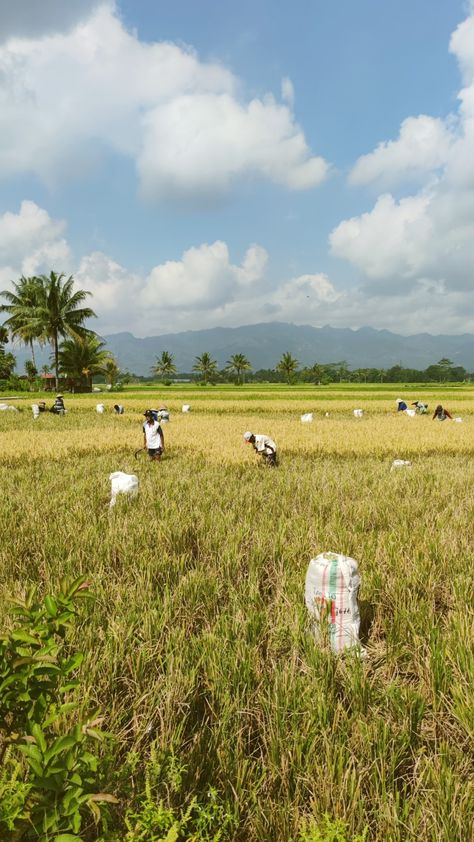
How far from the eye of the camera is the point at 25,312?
3353 cm

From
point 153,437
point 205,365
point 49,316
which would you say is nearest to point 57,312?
point 49,316

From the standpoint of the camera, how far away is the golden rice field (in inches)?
55.3

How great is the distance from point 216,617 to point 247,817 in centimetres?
115

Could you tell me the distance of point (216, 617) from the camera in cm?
254

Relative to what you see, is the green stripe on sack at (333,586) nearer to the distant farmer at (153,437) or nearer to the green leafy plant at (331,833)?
the green leafy plant at (331,833)

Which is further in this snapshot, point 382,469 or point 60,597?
point 382,469

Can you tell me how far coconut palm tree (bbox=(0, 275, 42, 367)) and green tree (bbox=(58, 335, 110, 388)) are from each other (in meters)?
4.69

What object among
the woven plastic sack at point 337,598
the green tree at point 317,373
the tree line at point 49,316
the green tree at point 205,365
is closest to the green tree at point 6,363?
the tree line at point 49,316

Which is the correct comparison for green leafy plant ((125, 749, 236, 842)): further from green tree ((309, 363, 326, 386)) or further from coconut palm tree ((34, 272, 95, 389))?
green tree ((309, 363, 326, 386))

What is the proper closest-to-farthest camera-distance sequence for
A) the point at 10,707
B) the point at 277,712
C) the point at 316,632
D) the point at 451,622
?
the point at 10,707 < the point at 277,712 < the point at 316,632 < the point at 451,622

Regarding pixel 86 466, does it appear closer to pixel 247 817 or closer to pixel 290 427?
pixel 247 817

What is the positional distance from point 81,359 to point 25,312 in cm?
738

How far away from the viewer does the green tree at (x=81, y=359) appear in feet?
129

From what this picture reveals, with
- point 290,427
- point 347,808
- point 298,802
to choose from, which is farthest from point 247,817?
point 290,427
